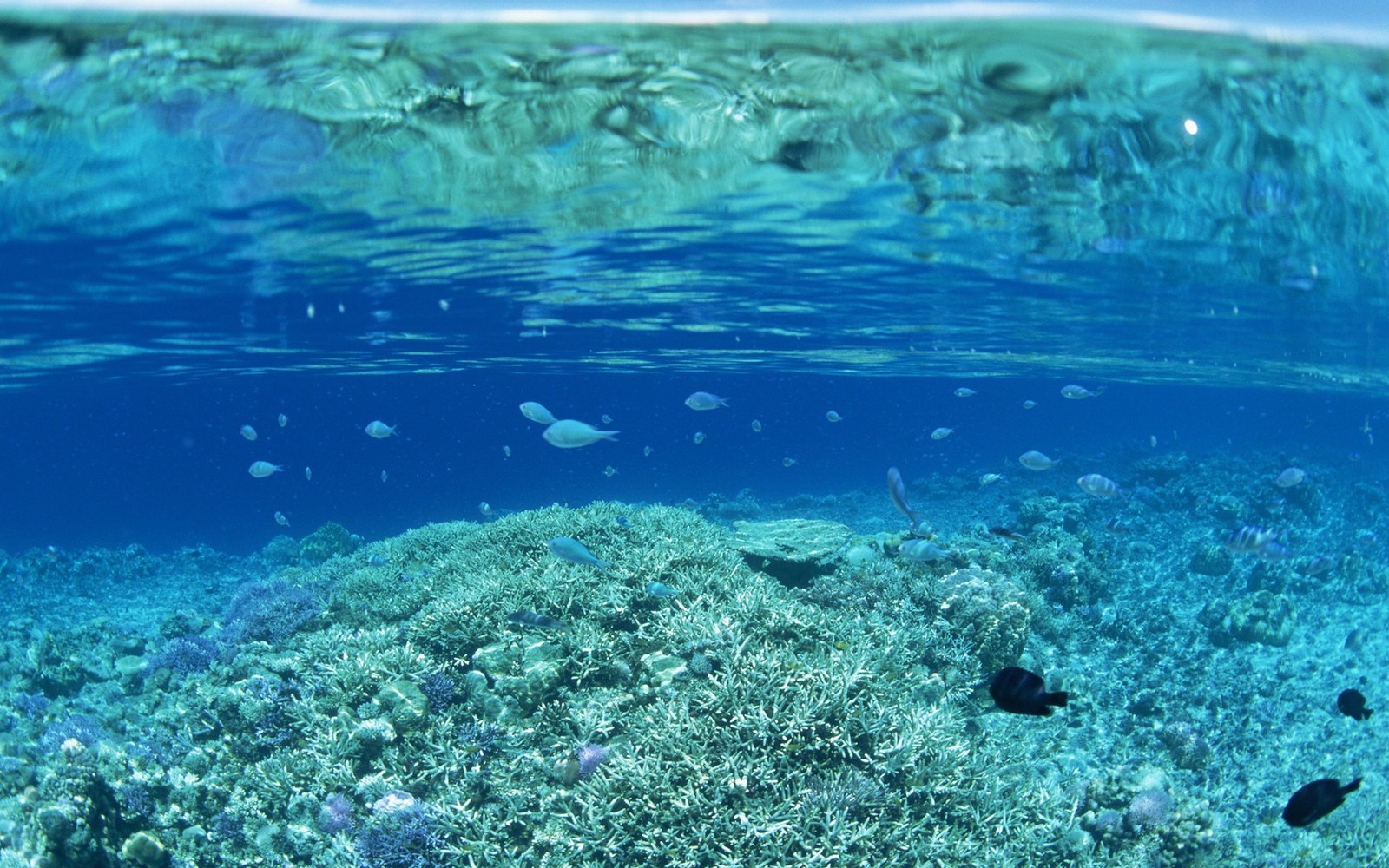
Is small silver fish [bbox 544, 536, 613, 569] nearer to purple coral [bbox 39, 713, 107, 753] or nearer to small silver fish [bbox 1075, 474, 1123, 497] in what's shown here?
purple coral [bbox 39, 713, 107, 753]

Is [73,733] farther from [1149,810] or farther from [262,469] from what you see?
[1149,810]

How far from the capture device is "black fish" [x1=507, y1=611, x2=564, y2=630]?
796cm

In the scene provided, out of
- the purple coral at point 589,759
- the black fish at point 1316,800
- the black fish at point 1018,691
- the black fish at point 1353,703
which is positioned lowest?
the purple coral at point 589,759

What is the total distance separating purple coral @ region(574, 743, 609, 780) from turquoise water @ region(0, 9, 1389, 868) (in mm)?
24

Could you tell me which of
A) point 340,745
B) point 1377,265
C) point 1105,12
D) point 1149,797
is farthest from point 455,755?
point 1377,265

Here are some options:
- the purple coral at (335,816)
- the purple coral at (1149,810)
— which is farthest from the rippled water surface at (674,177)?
the purple coral at (1149,810)

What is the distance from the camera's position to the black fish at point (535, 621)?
314 inches

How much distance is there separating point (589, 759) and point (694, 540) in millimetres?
4697

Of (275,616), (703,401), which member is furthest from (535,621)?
(703,401)

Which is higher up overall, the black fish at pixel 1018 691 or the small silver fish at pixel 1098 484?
the black fish at pixel 1018 691

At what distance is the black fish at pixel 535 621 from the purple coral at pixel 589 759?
167 centimetres

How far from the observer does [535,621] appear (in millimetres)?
8062

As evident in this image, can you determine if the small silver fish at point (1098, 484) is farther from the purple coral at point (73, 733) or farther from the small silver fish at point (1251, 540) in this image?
the purple coral at point (73, 733)

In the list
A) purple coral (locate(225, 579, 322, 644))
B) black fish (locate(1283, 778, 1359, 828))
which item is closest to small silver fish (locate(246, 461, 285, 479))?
purple coral (locate(225, 579, 322, 644))
